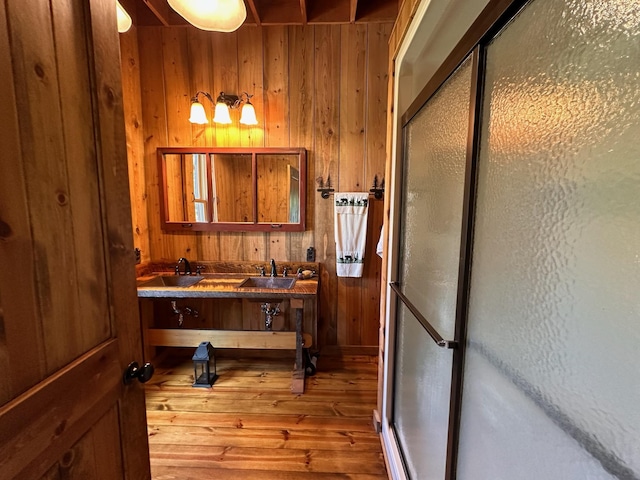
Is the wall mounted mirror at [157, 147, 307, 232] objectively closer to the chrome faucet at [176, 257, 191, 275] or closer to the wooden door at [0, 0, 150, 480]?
the chrome faucet at [176, 257, 191, 275]

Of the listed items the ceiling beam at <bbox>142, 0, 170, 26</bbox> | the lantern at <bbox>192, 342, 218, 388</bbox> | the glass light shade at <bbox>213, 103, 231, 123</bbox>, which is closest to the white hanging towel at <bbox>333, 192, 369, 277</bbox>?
the glass light shade at <bbox>213, 103, 231, 123</bbox>

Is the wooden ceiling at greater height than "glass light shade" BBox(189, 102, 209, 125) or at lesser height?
greater

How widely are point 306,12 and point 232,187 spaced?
1.54 meters

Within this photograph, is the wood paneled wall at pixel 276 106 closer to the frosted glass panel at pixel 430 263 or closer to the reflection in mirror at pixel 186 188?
the reflection in mirror at pixel 186 188

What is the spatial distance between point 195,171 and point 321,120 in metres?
1.20

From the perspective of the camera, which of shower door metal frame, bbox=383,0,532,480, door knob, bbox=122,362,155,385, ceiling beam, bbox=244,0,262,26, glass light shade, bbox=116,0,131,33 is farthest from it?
ceiling beam, bbox=244,0,262,26

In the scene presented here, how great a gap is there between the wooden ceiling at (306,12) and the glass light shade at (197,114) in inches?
27.9

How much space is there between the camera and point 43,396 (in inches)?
22.7

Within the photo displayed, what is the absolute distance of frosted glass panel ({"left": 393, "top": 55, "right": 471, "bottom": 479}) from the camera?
93 cm

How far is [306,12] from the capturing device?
2.29 meters

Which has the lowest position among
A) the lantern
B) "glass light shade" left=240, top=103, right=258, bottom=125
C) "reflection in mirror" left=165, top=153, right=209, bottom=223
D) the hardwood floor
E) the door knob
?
the hardwood floor

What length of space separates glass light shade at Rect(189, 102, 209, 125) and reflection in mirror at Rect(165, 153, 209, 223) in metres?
0.29

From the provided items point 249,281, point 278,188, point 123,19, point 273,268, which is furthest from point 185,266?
point 123,19

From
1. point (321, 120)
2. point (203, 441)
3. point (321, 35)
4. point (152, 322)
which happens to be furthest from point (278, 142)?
point (203, 441)
